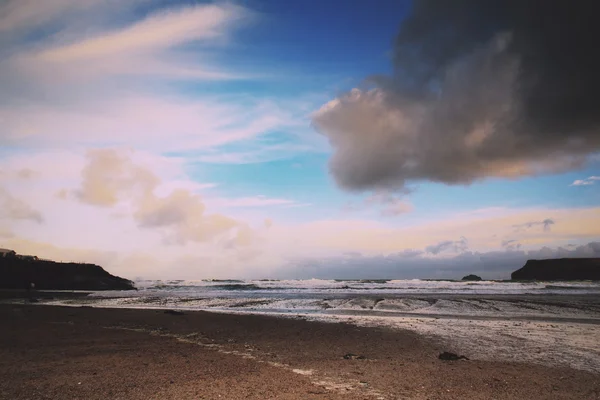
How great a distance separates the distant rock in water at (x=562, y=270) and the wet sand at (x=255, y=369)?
102m

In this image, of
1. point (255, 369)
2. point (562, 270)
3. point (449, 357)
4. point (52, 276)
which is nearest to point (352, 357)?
point (449, 357)

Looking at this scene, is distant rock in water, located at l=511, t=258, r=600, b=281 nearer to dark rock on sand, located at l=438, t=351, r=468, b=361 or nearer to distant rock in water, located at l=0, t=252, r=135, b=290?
dark rock on sand, located at l=438, t=351, r=468, b=361

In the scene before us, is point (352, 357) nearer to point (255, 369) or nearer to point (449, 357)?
point (449, 357)

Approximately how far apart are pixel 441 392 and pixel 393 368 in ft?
7.13

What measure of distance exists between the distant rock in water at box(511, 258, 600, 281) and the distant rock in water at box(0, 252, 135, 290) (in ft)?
359

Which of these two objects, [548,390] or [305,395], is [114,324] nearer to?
[305,395]

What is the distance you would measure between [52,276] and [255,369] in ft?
264

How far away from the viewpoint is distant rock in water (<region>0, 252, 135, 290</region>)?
217 feet

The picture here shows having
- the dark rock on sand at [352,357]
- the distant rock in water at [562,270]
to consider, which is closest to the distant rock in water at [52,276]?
the dark rock on sand at [352,357]

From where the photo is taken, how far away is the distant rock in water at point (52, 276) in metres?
66.2

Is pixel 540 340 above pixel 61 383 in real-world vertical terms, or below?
below

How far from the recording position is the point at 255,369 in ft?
31.9

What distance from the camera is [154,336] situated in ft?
49.6

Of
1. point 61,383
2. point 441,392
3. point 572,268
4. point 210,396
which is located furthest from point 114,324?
point 572,268
